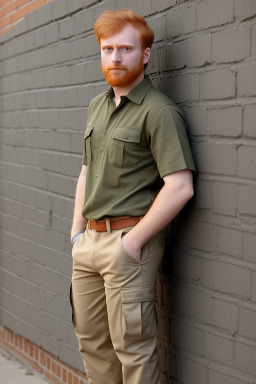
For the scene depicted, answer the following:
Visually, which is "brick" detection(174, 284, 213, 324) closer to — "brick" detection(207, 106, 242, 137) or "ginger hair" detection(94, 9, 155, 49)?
"brick" detection(207, 106, 242, 137)

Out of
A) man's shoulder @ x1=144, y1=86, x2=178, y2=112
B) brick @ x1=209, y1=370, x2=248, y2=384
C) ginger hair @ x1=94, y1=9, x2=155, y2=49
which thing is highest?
ginger hair @ x1=94, y1=9, x2=155, y2=49

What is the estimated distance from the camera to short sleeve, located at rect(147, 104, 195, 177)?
10.6 ft

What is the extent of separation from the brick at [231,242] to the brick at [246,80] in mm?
609

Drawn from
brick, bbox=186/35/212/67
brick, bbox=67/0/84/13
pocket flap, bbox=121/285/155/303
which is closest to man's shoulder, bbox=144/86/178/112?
brick, bbox=186/35/212/67

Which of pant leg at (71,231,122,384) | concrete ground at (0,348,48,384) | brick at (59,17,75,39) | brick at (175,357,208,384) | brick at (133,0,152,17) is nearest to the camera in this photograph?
brick at (175,357,208,384)

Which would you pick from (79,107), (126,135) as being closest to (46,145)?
(79,107)

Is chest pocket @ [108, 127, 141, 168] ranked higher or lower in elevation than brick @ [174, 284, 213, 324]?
higher

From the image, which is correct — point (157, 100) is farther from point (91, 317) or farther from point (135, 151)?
point (91, 317)

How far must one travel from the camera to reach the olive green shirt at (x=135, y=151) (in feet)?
10.7

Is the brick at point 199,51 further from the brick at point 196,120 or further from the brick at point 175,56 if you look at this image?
the brick at point 196,120

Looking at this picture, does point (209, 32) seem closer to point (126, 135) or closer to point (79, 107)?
point (126, 135)

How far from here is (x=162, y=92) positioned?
375cm

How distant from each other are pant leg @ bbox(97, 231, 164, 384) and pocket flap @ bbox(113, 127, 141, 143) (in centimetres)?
44

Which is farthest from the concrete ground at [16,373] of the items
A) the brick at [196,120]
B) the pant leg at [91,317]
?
the brick at [196,120]
